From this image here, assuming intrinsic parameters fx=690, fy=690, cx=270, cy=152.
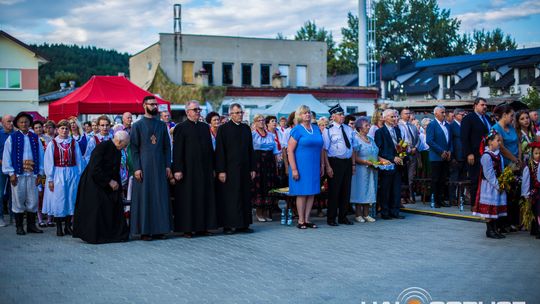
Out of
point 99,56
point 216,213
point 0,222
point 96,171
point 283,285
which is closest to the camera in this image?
point 283,285

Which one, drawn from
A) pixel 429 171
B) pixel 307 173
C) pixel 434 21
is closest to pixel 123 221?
pixel 307 173

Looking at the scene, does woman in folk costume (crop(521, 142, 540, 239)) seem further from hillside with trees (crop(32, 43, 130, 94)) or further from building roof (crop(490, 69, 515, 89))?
hillside with trees (crop(32, 43, 130, 94))

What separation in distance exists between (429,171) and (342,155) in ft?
14.9

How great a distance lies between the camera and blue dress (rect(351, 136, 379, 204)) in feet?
41.7

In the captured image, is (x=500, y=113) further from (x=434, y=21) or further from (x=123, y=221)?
(x=434, y=21)

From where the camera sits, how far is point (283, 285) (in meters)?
7.57

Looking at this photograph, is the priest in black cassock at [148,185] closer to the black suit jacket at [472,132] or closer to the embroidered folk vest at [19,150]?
the embroidered folk vest at [19,150]

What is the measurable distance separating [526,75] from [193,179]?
4876 cm

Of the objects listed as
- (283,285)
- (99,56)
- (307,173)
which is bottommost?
(283,285)

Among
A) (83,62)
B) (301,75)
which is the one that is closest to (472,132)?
(301,75)

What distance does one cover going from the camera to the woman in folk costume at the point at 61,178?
469 inches

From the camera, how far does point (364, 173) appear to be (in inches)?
504

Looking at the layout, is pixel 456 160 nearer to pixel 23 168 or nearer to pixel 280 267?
pixel 280 267

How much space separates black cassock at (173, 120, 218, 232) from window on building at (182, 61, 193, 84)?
116ft
